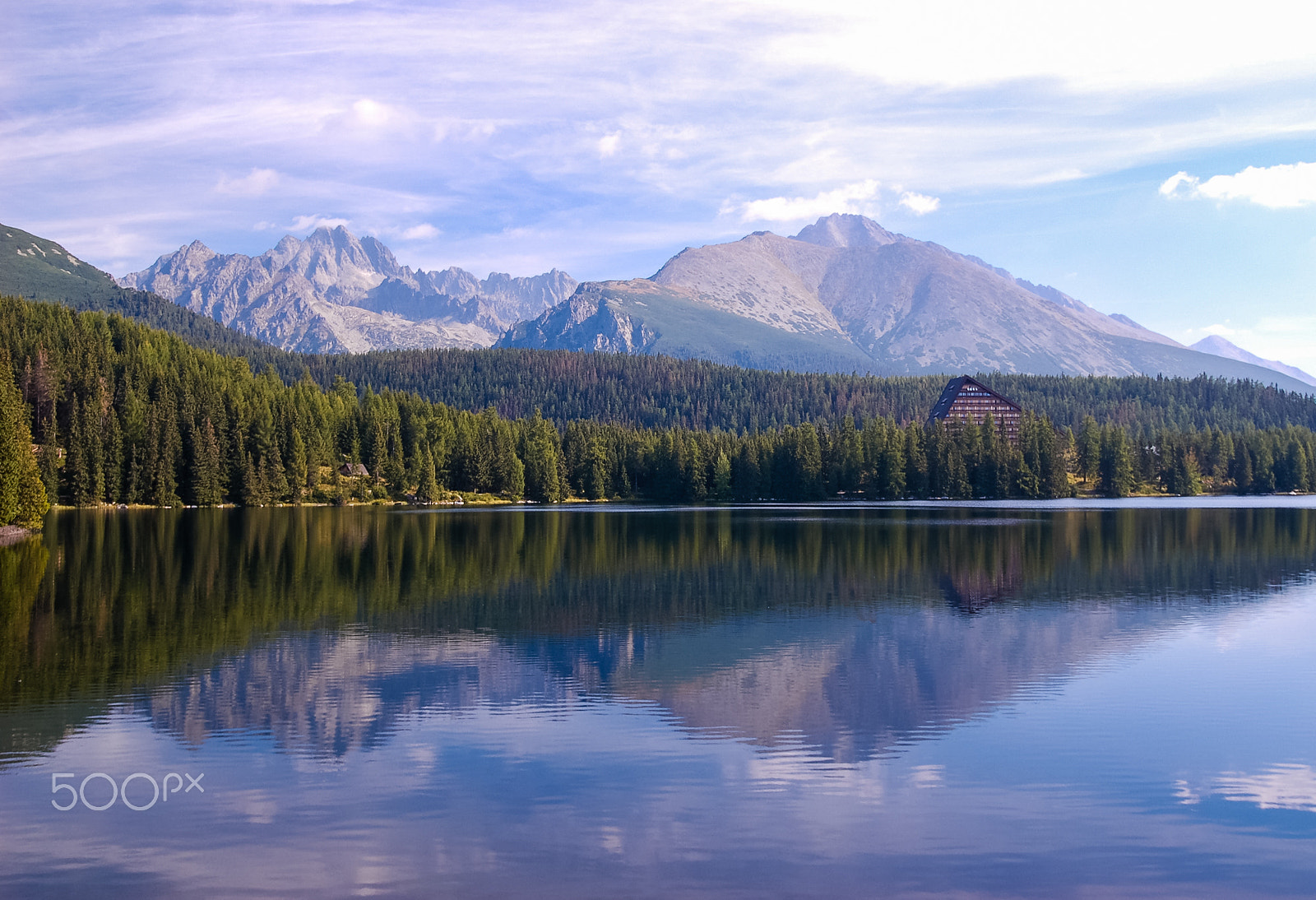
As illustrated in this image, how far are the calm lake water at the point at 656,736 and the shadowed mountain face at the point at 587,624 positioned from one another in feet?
0.86

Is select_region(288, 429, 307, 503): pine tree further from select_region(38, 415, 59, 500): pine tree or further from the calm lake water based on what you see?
the calm lake water

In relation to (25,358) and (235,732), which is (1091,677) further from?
(25,358)

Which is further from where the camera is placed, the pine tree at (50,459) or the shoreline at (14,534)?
the pine tree at (50,459)

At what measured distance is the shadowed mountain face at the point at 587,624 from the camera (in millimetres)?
28594

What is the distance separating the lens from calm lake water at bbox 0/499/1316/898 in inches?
691

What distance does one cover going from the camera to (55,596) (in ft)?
159

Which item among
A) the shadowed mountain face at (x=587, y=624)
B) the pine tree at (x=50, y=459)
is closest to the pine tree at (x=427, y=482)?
the pine tree at (x=50, y=459)

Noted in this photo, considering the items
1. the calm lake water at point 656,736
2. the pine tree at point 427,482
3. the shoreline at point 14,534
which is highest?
the pine tree at point 427,482

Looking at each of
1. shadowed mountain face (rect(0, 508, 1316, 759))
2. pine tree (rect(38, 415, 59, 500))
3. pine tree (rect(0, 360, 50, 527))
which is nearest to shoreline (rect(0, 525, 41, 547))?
pine tree (rect(0, 360, 50, 527))

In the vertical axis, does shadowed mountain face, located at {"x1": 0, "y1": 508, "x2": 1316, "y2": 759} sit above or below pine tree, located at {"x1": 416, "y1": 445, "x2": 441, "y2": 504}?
below

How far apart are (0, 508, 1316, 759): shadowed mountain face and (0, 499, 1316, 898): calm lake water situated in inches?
10.3

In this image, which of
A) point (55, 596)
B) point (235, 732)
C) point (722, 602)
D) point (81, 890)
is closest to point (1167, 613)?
point (722, 602)

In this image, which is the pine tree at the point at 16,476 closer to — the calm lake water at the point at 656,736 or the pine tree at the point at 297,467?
the calm lake water at the point at 656,736

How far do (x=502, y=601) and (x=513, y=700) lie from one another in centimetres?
2028
